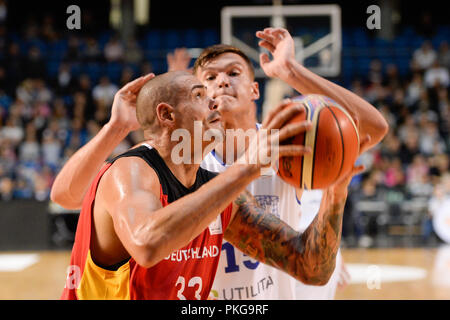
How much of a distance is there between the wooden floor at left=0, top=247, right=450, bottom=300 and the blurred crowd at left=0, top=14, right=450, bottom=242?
1319mm

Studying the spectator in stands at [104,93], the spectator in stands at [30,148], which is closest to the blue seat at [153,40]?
the spectator in stands at [104,93]

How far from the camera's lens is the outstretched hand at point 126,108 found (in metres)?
2.66

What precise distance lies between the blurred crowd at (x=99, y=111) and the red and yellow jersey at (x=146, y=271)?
8.49 meters

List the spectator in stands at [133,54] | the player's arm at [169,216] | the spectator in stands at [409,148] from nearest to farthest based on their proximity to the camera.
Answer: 1. the player's arm at [169,216]
2. the spectator in stands at [409,148]
3. the spectator in stands at [133,54]

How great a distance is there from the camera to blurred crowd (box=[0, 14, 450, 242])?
1101cm

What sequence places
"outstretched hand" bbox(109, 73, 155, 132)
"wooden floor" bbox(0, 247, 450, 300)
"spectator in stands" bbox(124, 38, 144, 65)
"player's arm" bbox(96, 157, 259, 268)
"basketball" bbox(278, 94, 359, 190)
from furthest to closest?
"spectator in stands" bbox(124, 38, 144, 65) → "wooden floor" bbox(0, 247, 450, 300) → "outstretched hand" bbox(109, 73, 155, 132) → "basketball" bbox(278, 94, 359, 190) → "player's arm" bbox(96, 157, 259, 268)

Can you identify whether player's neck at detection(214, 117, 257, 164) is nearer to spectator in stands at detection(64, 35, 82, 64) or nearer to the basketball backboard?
the basketball backboard

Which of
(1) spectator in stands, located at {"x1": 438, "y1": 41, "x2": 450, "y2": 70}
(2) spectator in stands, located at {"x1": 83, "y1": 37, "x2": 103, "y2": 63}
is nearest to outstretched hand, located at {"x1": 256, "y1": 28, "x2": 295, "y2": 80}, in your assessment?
(2) spectator in stands, located at {"x1": 83, "y1": 37, "x2": 103, "y2": 63}

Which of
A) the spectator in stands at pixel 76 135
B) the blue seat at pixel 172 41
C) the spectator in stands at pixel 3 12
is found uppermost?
the spectator in stands at pixel 3 12


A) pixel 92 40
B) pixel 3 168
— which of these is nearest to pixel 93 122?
pixel 3 168

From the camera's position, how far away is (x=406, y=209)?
1080 centimetres

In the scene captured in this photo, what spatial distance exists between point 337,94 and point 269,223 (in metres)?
0.69

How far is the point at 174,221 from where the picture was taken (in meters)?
1.73

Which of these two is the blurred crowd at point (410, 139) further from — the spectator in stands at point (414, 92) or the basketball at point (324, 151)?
the basketball at point (324, 151)
